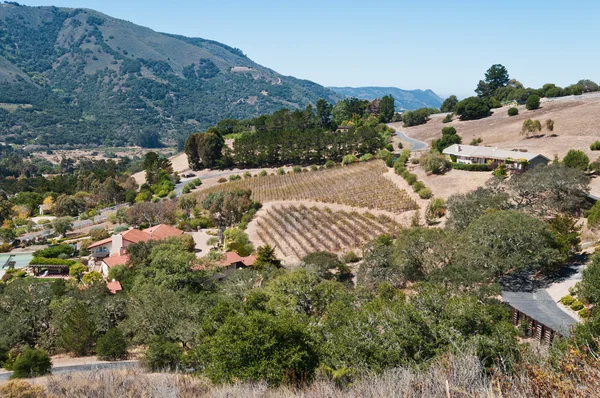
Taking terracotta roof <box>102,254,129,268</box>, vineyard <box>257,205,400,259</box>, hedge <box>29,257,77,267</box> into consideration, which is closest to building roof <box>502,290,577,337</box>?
vineyard <box>257,205,400,259</box>

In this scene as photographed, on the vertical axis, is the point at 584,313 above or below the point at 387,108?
below

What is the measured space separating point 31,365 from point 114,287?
12.4 meters

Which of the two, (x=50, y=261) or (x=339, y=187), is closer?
(x=50, y=261)

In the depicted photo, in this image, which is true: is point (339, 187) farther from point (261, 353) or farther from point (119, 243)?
point (261, 353)

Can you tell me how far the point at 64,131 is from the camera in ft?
638

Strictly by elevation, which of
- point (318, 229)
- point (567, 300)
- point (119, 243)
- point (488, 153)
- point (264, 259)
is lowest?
point (119, 243)

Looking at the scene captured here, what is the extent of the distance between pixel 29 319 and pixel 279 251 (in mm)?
16591

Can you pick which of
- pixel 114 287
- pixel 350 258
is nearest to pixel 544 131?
pixel 350 258

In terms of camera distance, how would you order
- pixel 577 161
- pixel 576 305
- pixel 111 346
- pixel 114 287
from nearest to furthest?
pixel 576 305 < pixel 111 346 < pixel 114 287 < pixel 577 161

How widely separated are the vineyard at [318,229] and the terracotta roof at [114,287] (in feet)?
36.5

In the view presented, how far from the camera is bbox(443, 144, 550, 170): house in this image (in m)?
40.2

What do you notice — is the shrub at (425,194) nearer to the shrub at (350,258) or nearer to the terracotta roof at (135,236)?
the shrub at (350,258)

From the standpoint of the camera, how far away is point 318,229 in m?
36.2

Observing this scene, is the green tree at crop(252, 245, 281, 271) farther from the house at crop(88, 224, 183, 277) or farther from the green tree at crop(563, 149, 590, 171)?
the green tree at crop(563, 149, 590, 171)
